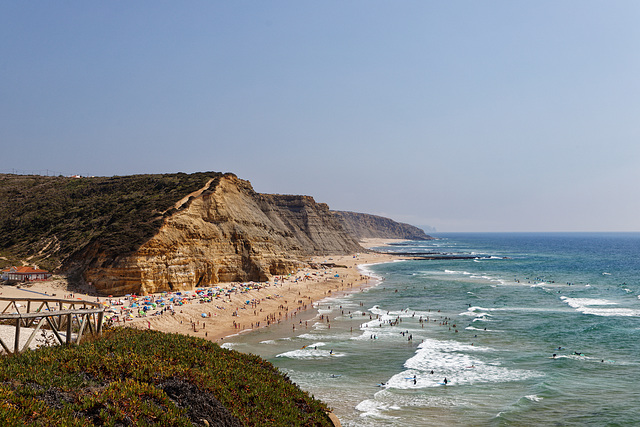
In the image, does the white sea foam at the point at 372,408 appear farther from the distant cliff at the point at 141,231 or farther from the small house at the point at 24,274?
the small house at the point at 24,274

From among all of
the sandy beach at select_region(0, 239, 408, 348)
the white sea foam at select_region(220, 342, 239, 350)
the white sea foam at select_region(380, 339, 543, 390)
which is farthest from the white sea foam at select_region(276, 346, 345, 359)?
the sandy beach at select_region(0, 239, 408, 348)

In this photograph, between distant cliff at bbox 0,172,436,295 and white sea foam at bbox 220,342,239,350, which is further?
distant cliff at bbox 0,172,436,295

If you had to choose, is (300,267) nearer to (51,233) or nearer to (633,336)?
(51,233)

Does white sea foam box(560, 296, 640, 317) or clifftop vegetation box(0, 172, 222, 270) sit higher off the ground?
clifftop vegetation box(0, 172, 222, 270)

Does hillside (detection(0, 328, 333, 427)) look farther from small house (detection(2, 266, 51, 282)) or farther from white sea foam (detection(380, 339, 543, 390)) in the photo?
small house (detection(2, 266, 51, 282))

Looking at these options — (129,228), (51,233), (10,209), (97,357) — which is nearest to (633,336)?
(97,357)

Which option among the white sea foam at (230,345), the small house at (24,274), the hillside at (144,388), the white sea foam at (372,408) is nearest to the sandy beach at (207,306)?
the small house at (24,274)

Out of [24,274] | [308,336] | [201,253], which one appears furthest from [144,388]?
[201,253]
